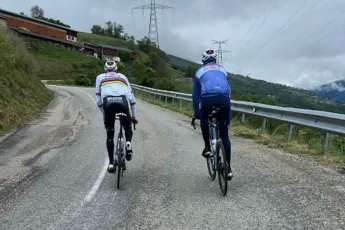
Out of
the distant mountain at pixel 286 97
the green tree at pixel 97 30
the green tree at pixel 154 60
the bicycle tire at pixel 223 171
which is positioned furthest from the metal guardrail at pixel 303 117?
the green tree at pixel 97 30

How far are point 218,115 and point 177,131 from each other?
7.01 metres

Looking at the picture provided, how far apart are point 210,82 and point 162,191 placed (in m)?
1.82

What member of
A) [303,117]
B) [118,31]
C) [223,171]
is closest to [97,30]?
[118,31]

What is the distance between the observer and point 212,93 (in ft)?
18.9

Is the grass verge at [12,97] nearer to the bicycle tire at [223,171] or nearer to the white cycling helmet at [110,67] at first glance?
the white cycling helmet at [110,67]

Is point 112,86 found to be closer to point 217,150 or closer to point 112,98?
point 112,98

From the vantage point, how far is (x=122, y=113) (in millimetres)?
6355

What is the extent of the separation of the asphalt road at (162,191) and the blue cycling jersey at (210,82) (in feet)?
4.96

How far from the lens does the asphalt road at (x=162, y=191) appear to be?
469 centimetres

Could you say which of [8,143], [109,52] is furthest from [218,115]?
[109,52]

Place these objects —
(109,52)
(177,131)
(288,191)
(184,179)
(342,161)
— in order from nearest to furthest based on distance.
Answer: (288,191) < (184,179) < (342,161) < (177,131) < (109,52)

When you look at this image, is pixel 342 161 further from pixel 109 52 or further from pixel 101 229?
pixel 109 52

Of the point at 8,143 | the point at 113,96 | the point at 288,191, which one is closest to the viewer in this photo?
the point at 288,191

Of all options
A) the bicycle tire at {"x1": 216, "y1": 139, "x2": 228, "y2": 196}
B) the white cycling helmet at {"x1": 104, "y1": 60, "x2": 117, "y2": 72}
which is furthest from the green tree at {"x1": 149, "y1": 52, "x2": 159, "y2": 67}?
the bicycle tire at {"x1": 216, "y1": 139, "x2": 228, "y2": 196}
